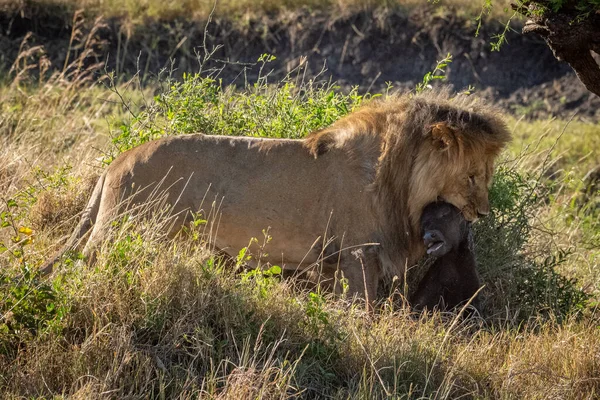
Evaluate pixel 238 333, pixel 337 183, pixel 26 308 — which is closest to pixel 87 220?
pixel 26 308

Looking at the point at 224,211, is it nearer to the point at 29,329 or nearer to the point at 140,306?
the point at 140,306

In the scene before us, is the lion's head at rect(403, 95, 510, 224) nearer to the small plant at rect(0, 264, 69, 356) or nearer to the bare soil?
the small plant at rect(0, 264, 69, 356)

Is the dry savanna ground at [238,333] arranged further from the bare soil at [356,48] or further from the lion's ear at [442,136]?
the bare soil at [356,48]

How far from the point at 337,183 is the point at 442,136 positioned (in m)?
Result: 0.66

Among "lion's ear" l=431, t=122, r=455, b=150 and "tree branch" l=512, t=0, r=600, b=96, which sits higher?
"tree branch" l=512, t=0, r=600, b=96

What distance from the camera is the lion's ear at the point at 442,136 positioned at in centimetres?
538

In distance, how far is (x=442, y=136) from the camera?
5.40 m

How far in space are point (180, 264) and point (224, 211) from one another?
2.15 feet

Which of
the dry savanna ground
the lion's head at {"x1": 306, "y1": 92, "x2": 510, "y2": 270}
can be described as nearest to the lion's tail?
the dry savanna ground

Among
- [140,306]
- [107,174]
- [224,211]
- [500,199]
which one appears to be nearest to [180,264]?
[140,306]

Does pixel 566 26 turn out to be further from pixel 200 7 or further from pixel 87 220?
pixel 200 7

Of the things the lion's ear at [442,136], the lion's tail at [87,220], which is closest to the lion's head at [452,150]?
the lion's ear at [442,136]

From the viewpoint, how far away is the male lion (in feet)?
17.8

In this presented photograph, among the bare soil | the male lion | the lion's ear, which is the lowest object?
the bare soil
